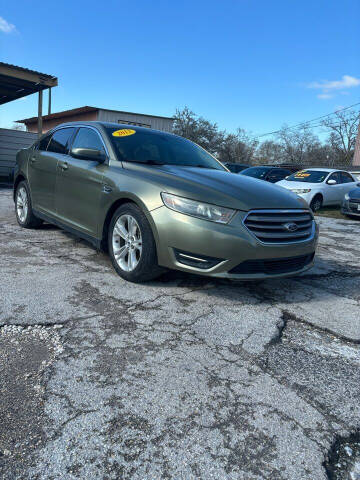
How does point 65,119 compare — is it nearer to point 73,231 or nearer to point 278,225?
point 73,231

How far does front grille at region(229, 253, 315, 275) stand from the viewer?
9.93 ft

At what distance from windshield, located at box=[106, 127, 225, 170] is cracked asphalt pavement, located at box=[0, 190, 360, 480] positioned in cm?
130

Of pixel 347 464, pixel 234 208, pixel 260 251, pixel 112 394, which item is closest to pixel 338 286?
pixel 260 251

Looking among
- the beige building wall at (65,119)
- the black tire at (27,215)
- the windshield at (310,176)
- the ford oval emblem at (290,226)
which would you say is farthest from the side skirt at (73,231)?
the beige building wall at (65,119)

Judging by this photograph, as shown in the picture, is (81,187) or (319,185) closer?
(81,187)

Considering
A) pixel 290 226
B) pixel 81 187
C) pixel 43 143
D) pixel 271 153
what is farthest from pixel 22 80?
pixel 271 153

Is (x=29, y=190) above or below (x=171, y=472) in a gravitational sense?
above

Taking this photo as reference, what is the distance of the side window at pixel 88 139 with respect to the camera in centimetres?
414

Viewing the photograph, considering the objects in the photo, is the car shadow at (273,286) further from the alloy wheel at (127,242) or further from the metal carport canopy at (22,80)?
the metal carport canopy at (22,80)

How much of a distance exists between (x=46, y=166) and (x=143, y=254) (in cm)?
245

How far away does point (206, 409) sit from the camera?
1792 mm

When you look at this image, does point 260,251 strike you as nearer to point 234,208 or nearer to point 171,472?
point 234,208

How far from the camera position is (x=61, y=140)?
4.90 metres

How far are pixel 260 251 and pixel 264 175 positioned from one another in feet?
38.5
